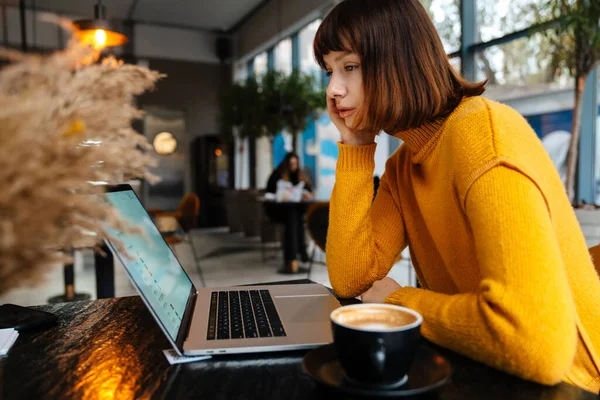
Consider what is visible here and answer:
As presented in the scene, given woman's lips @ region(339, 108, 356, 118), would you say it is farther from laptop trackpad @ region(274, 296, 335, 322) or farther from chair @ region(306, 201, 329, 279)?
chair @ region(306, 201, 329, 279)

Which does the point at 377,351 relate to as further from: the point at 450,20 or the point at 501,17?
the point at 450,20

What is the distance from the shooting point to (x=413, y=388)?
1.93 feet

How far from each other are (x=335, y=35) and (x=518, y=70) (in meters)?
4.12

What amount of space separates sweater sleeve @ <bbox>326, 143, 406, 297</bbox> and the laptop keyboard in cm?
20

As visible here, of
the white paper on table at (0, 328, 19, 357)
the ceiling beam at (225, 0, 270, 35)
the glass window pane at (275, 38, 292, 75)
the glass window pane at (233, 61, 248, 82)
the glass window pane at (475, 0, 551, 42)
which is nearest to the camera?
the white paper on table at (0, 328, 19, 357)

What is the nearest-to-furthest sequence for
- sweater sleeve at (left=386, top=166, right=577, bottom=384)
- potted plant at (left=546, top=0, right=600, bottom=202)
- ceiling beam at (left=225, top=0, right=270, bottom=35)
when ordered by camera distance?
1. sweater sleeve at (left=386, top=166, right=577, bottom=384)
2. potted plant at (left=546, top=0, right=600, bottom=202)
3. ceiling beam at (left=225, top=0, right=270, bottom=35)

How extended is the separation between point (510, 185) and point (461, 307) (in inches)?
8.2

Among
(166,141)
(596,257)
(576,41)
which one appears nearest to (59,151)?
(596,257)

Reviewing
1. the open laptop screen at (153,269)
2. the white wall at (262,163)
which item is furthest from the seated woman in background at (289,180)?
the open laptop screen at (153,269)

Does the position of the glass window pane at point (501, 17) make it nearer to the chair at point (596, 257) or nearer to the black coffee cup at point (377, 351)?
the chair at point (596, 257)

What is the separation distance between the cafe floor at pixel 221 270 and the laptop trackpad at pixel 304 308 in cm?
288

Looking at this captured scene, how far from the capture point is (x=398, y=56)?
1.07 meters

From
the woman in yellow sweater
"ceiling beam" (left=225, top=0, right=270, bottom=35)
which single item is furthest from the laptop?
"ceiling beam" (left=225, top=0, right=270, bottom=35)

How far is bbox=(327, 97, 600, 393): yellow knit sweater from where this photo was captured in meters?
0.72
